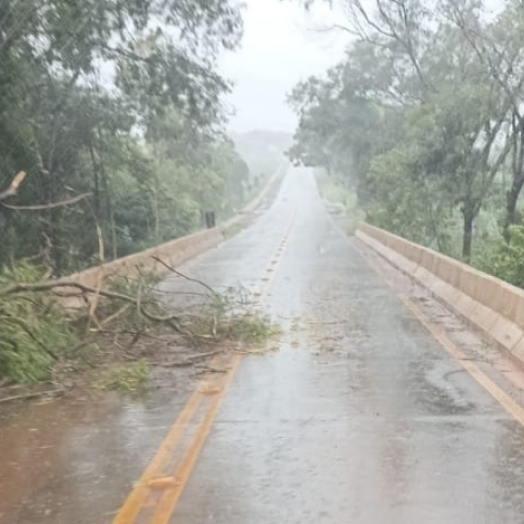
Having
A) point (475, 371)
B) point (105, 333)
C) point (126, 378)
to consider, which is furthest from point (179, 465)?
point (105, 333)

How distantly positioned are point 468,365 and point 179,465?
175 inches

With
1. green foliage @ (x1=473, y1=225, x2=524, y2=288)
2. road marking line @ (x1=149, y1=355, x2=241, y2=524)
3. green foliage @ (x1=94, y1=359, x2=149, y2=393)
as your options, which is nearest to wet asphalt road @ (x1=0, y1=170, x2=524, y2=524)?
road marking line @ (x1=149, y1=355, x2=241, y2=524)

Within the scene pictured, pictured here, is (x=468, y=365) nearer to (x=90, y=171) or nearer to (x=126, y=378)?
(x=126, y=378)

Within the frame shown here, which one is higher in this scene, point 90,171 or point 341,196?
point 90,171

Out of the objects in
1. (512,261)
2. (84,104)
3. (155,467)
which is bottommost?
(155,467)

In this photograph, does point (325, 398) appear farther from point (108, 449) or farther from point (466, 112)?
point (466, 112)

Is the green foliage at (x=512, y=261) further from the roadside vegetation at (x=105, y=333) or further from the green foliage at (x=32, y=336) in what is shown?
the green foliage at (x=32, y=336)

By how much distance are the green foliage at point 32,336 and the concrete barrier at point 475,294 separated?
494cm

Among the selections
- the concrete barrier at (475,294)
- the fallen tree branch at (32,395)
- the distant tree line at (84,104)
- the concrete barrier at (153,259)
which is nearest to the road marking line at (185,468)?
the fallen tree branch at (32,395)

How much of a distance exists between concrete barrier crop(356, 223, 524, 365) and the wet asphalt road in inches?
32.5

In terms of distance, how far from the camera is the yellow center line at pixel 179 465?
4816 millimetres

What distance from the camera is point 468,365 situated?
29.9 feet

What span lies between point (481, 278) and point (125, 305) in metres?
5.06

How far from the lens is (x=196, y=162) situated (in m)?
39.6
